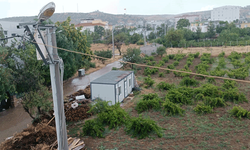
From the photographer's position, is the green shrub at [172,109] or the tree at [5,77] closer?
the tree at [5,77]

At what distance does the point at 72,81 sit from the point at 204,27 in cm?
6707

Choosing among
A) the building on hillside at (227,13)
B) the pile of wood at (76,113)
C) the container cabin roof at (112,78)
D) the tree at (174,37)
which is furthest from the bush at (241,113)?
the building on hillside at (227,13)

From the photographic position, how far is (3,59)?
39.7 ft

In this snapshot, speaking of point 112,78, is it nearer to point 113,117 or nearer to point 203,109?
point 113,117

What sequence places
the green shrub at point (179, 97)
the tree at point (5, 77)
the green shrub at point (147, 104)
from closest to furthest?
the tree at point (5, 77)
the green shrub at point (147, 104)
the green shrub at point (179, 97)

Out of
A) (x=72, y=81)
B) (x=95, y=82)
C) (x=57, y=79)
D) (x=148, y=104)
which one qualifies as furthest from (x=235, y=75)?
(x=57, y=79)

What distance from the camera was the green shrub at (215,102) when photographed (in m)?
12.4

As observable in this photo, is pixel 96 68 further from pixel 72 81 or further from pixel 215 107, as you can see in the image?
pixel 215 107

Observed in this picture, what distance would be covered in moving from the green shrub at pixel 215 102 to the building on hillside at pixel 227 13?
129m

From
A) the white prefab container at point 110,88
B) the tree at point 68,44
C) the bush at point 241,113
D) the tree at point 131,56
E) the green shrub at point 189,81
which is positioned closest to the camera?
the bush at point 241,113

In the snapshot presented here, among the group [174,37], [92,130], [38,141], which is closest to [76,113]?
[92,130]

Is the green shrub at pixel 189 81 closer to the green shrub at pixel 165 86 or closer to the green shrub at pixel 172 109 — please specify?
the green shrub at pixel 165 86

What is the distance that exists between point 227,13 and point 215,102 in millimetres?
132922

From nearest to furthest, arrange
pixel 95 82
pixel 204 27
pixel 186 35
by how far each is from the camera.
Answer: pixel 95 82 < pixel 186 35 < pixel 204 27
